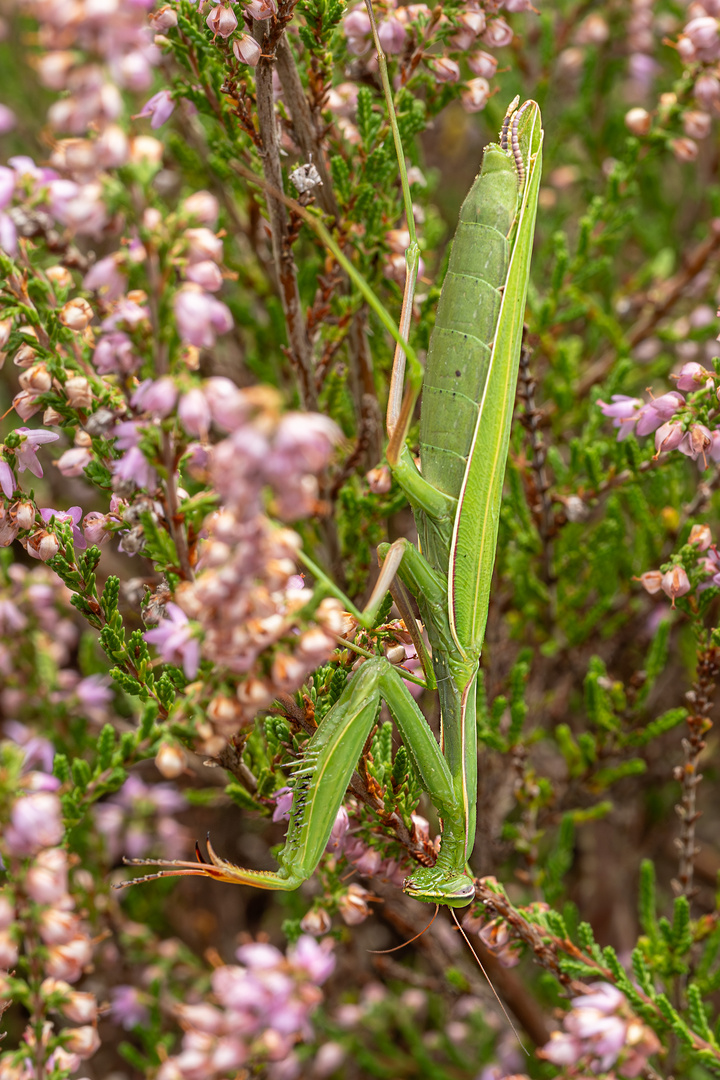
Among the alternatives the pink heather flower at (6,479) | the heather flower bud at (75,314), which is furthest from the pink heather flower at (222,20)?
the pink heather flower at (6,479)

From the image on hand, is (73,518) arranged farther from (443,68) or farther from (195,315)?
(443,68)

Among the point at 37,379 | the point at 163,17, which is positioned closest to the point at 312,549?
the point at 37,379

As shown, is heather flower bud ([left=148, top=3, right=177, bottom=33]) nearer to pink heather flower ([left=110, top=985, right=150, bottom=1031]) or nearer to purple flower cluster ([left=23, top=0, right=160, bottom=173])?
purple flower cluster ([left=23, top=0, right=160, bottom=173])

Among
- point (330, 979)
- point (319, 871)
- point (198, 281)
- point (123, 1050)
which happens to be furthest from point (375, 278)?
point (330, 979)

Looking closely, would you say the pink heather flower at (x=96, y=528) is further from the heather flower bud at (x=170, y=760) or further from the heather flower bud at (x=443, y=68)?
the heather flower bud at (x=443, y=68)

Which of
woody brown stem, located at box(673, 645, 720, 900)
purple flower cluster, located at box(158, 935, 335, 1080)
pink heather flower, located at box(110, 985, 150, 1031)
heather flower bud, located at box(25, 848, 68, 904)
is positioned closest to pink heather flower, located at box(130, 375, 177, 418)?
heather flower bud, located at box(25, 848, 68, 904)

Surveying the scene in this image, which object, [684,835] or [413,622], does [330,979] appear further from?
[413,622]

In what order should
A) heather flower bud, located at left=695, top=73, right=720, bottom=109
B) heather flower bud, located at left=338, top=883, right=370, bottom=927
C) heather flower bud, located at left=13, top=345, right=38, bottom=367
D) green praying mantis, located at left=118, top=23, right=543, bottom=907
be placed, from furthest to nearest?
heather flower bud, located at left=695, top=73, right=720, bottom=109
heather flower bud, located at left=338, top=883, right=370, bottom=927
green praying mantis, located at left=118, top=23, right=543, bottom=907
heather flower bud, located at left=13, top=345, right=38, bottom=367

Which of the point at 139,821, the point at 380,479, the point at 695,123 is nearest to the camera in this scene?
the point at 380,479
